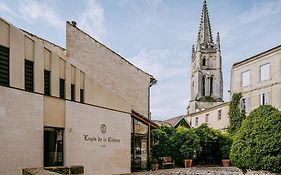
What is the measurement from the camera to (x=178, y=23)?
12789mm

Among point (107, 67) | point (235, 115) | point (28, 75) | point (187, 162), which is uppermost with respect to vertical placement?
point (107, 67)

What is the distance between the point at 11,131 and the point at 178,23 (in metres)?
7.36

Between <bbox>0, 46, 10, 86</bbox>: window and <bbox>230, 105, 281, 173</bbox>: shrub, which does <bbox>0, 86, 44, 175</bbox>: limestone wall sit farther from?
<bbox>230, 105, 281, 173</bbox>: shrub

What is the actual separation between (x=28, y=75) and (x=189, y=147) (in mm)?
16143

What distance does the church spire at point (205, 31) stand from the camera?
71938 mm

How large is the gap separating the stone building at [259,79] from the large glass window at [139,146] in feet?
44.7

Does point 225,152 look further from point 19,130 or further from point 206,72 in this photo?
point 206,72

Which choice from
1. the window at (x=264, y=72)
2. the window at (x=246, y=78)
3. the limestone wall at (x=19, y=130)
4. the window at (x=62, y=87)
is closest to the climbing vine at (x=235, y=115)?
the window at (x=246, y=78)

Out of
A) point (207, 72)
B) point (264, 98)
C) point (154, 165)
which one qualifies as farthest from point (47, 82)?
point (207, 72)

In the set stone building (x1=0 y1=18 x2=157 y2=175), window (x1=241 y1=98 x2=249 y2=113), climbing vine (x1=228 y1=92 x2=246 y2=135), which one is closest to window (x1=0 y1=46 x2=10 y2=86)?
stone building (x1=0 y1=18 x2=157 y2=175)

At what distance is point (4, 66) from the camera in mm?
9617

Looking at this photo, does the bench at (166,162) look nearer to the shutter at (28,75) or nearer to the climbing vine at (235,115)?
the climbing vine at (235,115)

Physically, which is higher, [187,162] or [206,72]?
[206,72]

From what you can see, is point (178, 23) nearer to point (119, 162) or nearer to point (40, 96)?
point (40, 96)
